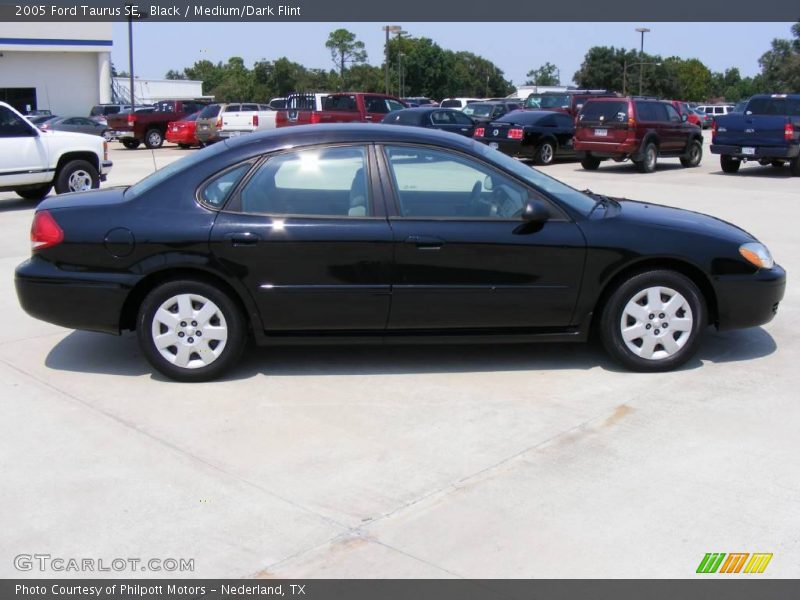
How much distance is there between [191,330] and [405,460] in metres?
1.79

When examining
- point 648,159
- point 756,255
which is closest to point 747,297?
point 756,255

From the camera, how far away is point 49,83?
175 feet

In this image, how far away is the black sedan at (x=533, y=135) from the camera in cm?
2184

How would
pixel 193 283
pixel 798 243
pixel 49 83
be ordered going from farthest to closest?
pixel 49 83 < pixel 798 243 < pixel 193 283

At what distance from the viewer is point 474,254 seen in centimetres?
551

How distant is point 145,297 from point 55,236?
0.68 meters

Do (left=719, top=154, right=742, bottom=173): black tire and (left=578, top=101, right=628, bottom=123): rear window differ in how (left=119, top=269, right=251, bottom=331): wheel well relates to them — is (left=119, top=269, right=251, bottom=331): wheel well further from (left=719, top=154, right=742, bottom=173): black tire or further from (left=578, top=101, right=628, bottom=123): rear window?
(left=719, top=154, right=742, bottom=173): black tire

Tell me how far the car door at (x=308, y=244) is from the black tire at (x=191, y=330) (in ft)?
0.66

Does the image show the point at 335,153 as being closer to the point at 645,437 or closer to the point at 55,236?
the point at 55,236

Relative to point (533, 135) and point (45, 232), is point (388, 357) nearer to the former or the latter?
point (45, 232)

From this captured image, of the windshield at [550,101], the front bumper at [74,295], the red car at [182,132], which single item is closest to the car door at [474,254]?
the front bumper at [74,295]
